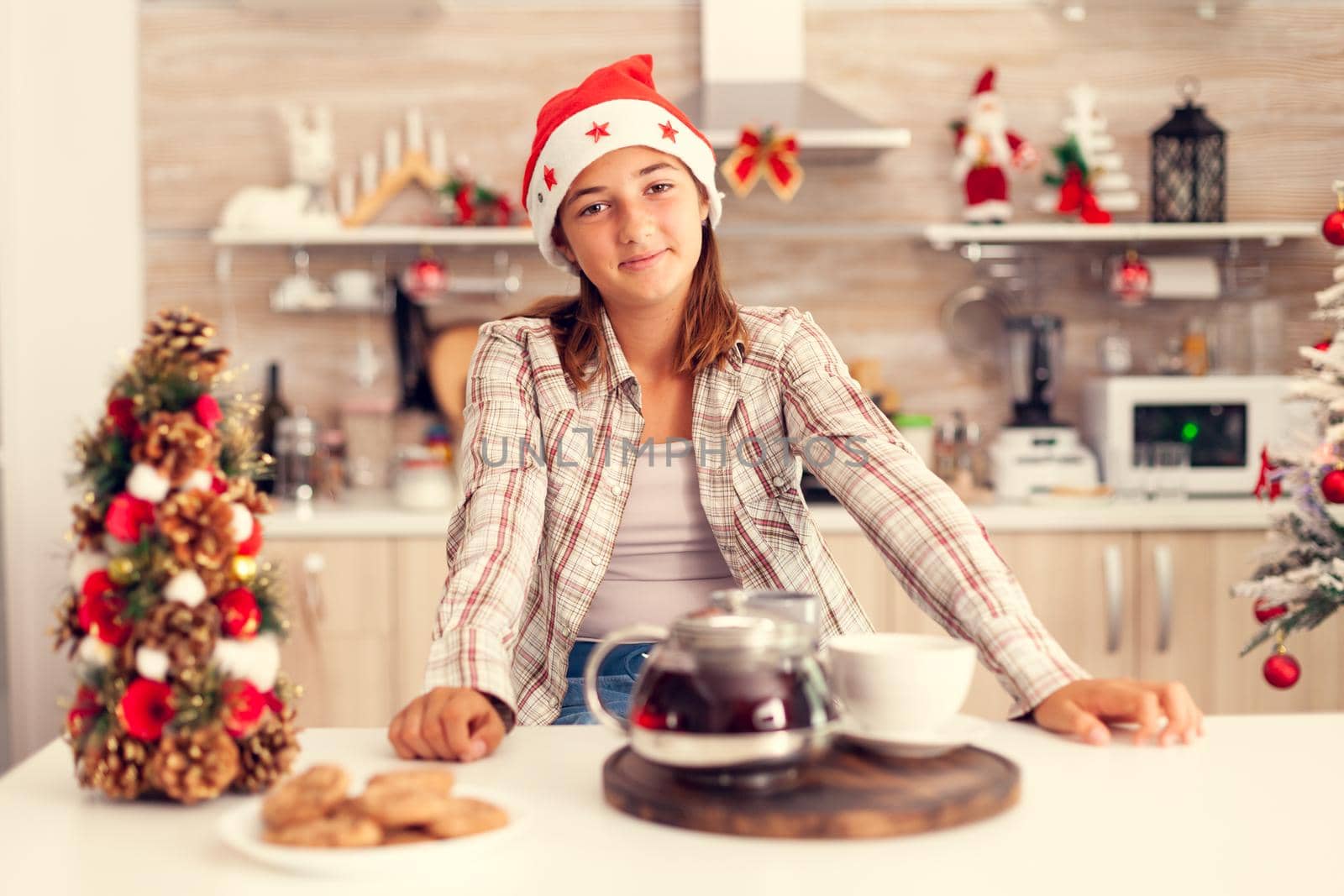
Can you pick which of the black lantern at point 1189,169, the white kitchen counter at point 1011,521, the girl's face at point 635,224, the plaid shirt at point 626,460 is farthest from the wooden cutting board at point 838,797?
the black lantern at point 1189,169

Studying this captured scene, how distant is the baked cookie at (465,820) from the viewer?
83 centimetres

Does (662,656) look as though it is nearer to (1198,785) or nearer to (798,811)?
(798,811)

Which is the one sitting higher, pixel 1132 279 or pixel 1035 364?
pixel 1132 279

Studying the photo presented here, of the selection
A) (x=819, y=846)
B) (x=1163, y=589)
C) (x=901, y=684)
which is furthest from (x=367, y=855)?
(x=1163, y=589)

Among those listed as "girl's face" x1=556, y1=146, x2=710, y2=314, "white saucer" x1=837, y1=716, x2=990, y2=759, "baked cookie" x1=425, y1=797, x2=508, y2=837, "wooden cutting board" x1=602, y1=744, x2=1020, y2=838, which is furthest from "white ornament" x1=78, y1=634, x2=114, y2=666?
"girl's face" x1=556, y1=146, x2=710, y2=314

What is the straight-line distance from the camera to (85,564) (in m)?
0.93

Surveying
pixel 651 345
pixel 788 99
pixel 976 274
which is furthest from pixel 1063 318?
pixel 651 345

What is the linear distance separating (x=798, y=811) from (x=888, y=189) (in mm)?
2845

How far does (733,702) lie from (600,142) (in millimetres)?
1001

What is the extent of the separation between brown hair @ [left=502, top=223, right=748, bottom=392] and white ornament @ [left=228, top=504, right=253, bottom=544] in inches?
31.9

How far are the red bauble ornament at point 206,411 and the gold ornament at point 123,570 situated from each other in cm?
11

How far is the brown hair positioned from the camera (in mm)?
1716

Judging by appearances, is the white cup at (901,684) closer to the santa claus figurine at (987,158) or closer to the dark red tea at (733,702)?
the dark red tea at (733,702)

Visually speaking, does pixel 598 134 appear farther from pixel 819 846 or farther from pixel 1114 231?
pixel 1114 231
